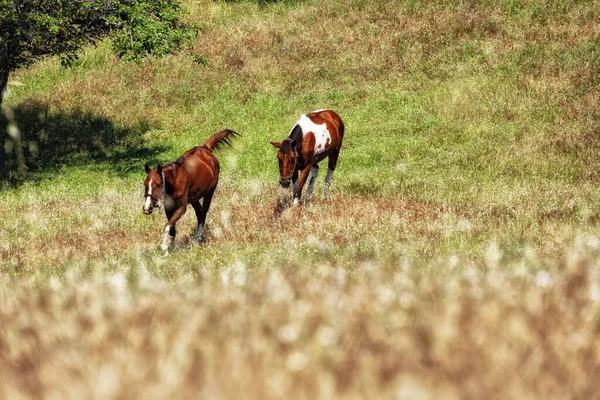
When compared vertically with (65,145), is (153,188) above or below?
above

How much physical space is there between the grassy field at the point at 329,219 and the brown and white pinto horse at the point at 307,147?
0.84 meters

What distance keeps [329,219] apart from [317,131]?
13.4ft

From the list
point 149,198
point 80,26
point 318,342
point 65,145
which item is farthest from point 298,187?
point 65,145

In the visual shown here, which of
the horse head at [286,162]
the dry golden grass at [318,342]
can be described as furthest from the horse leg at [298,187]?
the dry golden grass at [318,342]

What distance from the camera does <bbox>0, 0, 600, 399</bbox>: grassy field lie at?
2.79 metres

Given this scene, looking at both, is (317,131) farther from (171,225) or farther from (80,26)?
(80,26)

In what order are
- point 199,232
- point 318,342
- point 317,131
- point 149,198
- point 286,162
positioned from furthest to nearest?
1. point 317,131
2. point 286,162
3. point 199,232
4. point 149,198
5. point 318,342

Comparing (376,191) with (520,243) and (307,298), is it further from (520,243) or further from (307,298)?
(307,298)

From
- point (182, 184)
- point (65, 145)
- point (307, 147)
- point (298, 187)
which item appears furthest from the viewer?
point (65, 145)

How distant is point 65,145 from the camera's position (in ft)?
89.6

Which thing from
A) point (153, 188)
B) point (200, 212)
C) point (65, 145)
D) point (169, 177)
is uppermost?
point (153, 188)

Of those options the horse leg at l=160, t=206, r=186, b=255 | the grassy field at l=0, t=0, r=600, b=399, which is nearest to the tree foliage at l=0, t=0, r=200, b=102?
the grassy field at l=0, t=0, r=600, b=399

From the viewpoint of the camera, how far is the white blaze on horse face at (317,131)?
15.9 metres

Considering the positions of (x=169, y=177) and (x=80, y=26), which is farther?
(x=80, y=26)
